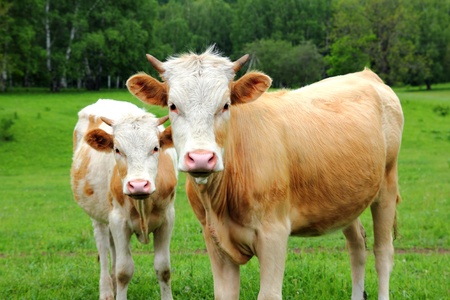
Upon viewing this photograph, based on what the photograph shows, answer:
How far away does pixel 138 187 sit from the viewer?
242 inches

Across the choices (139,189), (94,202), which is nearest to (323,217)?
(139,189)

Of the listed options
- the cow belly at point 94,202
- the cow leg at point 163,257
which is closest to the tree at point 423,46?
the cow belly at point 94,202

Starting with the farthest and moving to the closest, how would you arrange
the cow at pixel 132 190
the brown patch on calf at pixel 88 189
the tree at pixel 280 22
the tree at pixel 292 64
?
the tree at pixel 280 22 → the tree at pixel 292 64 → the brown patch on calf at pixel 88 189 → the cow at pixel 132 190

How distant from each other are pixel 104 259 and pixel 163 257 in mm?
1316

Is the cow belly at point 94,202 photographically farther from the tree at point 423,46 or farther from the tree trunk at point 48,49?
the tree at point 423,46

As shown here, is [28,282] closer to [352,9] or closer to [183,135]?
[183,135]

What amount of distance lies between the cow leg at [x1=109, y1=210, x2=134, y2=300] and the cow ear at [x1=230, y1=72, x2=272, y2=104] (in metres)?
2.83

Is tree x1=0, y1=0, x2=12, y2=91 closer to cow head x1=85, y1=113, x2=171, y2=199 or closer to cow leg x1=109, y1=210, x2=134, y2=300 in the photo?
cow head x1=85, y1=113, x2=171, y2=199

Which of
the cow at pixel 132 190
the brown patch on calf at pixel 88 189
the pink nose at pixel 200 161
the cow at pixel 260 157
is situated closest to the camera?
the pink nose at pixel 200 161

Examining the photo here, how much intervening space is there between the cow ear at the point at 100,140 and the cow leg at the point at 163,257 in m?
1.02

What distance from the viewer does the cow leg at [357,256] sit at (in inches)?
267

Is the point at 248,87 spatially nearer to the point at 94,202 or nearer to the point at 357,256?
the point at 357,256

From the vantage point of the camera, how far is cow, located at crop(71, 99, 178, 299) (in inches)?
261

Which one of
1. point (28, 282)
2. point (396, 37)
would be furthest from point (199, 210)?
point (396, 37)
